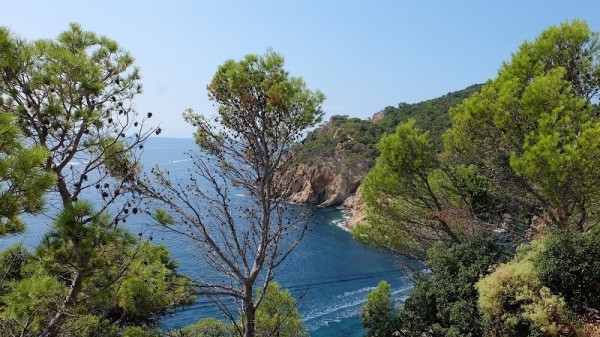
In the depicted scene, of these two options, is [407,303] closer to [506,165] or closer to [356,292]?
[506,165]

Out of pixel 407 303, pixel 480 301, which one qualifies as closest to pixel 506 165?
pixel 480 301

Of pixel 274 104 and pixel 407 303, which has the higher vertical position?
pixel 274 104

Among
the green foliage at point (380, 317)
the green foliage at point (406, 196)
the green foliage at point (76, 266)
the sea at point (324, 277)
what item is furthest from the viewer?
the sea at point (324, 277)

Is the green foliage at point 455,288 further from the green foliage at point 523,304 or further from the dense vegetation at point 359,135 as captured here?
the dense vegetation at point 359,135

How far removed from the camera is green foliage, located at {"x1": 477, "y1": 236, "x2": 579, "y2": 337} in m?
6.55

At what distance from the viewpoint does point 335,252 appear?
102 ft

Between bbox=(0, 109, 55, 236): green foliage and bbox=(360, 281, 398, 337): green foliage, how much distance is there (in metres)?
9.58

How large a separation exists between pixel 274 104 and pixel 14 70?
3.19 m

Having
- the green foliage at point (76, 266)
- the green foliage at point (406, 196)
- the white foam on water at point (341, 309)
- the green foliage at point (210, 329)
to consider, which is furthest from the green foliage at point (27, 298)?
the white foam on water at point (341, 309)

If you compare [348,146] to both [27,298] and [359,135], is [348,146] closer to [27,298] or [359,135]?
[359,135]

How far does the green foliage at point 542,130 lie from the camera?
716 cm

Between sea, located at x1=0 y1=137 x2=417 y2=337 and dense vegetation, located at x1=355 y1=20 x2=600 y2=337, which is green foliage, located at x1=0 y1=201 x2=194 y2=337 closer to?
dense vegetation, located at x1=355 y1=20 x2=600 y2=337

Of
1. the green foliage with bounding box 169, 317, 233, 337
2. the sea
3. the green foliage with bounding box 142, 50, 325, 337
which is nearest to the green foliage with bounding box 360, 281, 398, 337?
the sea

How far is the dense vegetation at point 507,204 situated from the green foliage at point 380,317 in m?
0.04
